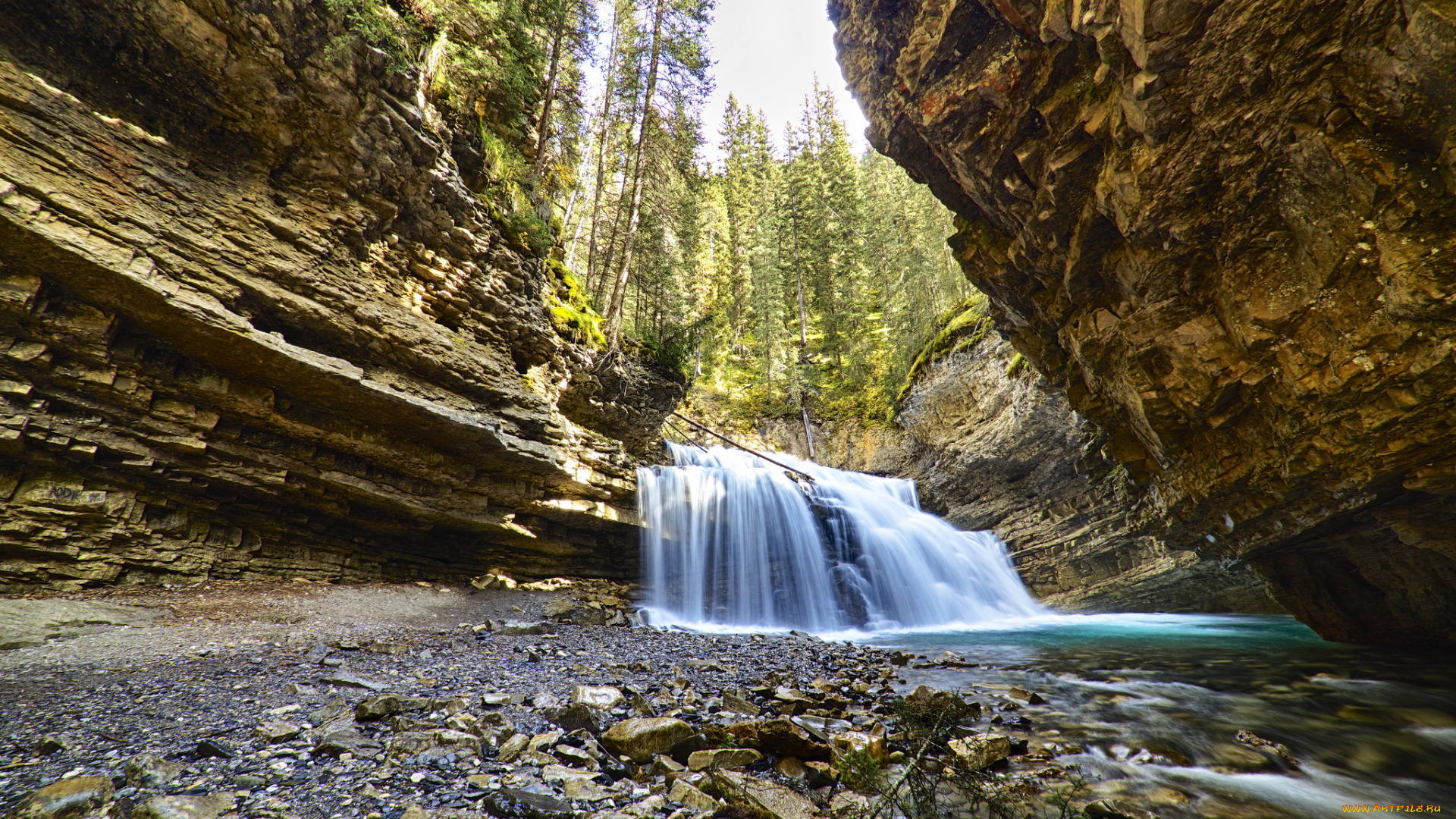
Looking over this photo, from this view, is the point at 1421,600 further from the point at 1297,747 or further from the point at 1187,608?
the point at 1187,608

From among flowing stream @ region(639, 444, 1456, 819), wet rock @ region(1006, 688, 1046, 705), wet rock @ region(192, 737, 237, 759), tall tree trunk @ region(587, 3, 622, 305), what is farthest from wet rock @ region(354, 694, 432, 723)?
tall tree trunk @ region(587, 3, 622, 305)

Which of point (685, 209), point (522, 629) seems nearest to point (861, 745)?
point (522, 629)

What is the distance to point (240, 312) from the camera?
641 cm

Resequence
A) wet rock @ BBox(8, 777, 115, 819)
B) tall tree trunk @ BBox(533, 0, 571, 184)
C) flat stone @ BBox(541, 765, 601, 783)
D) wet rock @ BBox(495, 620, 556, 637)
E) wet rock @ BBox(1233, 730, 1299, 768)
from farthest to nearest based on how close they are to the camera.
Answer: tall tree trunk @ BBox(533, 0, 571, 184) < wet rock @ BBox(495, 620, 556, 637) < wet rock @ BBox(1233, 730, 1299, 768) < flat stone @ BBox(541, 765, 601, 783) < wet rock @ BBox(8, 777, 115, 819)

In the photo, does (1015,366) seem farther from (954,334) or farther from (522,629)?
(522,629)

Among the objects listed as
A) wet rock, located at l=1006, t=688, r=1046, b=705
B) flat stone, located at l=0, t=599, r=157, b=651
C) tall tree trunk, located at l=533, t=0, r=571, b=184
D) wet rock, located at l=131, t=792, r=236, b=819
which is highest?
tall tree trunk, located at l=533, t=0, r=571, b=184

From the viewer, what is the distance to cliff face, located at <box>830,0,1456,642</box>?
9.78ft

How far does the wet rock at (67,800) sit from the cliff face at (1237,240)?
7127 mm

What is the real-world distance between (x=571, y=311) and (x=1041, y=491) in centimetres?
1450

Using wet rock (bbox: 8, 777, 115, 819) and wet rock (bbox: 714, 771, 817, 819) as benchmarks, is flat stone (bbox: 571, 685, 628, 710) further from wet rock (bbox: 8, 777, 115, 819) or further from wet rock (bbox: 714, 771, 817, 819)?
wet rock (bbox: 8, 777, 115, 819)

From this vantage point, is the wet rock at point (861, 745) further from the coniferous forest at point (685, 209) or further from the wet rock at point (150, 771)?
the coniferous forest at point (685, 209)

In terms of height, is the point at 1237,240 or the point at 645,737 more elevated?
the point at 1237,240

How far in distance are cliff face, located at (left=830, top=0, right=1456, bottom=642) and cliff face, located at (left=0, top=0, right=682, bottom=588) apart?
825 centimetres

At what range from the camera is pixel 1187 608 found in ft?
35.8
